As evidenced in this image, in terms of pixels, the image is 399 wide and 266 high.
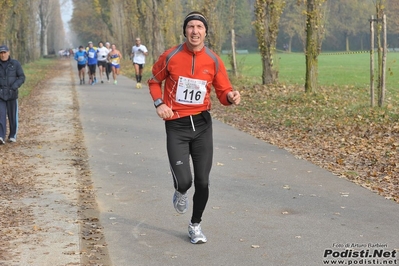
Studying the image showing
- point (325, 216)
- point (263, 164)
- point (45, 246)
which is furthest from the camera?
point (263, 164)

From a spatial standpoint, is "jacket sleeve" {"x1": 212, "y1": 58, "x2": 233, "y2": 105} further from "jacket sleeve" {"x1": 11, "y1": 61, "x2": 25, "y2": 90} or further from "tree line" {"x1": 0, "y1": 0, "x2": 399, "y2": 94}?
"tree line" {"x1": 0, "y1": 0, "x2": 399, "y2": 94}

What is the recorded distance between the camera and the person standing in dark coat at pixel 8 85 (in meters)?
13.6

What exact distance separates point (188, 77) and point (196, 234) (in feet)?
4.65

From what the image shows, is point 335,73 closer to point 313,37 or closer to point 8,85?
point 313,37

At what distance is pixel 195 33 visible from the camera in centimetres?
652

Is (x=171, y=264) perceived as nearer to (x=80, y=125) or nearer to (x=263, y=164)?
(x=263, y=164)

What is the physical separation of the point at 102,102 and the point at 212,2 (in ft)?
32.4

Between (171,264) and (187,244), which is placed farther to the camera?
(187,244)

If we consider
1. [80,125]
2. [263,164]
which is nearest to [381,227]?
[263,164]

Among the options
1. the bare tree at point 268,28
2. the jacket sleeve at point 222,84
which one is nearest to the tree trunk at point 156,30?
the bare tree at point 268,28

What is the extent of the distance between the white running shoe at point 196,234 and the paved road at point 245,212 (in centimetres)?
6

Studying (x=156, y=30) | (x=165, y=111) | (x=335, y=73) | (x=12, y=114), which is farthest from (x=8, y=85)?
(x=156, y=30)

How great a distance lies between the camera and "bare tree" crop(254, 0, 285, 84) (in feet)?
82.8

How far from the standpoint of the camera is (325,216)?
25.2 feet
